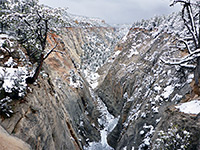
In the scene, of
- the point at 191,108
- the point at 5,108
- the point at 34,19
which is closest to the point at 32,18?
the point at 34,19

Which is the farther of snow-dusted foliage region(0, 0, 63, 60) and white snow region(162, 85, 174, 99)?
white snow region(162, 85, 174, 99)

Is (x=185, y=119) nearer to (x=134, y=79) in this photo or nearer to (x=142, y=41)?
(x=134, y=79)

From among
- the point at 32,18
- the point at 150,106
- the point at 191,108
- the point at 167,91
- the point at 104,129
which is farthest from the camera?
the point at 104,129

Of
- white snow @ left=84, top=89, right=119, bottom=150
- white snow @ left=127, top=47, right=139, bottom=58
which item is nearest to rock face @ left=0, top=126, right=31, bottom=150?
white snow @ left=84, top=89, right=119, bottom=150

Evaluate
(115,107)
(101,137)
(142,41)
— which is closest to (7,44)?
(101,137)

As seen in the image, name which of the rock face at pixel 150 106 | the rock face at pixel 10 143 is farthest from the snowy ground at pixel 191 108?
the rock face at pixel 10 143

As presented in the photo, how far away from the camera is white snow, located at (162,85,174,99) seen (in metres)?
11.3

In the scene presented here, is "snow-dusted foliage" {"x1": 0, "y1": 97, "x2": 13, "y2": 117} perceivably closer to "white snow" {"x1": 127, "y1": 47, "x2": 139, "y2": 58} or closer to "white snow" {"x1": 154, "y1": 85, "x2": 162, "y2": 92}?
"white snow" {"x1": 154, "y1": 85, "x2": 162, "y2": 92}

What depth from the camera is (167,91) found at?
38.7ft

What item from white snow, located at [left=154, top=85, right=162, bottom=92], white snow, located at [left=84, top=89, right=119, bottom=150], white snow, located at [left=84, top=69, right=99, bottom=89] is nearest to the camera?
white snow, located at [left=154, top=85, right=162, bottom=92]

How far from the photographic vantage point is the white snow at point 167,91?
1128 centimetres

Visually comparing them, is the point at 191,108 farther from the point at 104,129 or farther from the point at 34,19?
the point at 104,129

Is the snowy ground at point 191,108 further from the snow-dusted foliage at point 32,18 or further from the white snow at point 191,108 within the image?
the snow-dusted foliage at point 32,18

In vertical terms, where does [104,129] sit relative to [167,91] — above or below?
below
